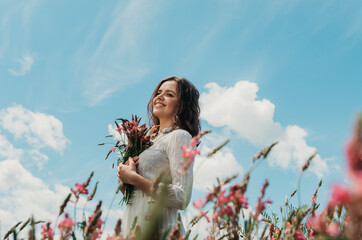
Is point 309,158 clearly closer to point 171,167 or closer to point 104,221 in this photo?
point 104,221

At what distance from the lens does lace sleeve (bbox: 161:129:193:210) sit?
8.27ft

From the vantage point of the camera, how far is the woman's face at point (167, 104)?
349 cm

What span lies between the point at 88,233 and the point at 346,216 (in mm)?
1258

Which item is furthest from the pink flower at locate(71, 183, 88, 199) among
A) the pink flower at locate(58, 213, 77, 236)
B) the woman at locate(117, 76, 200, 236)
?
the woman at locate(117, 76, 200, 236)

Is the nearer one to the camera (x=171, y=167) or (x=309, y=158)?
(x=309, y=158)

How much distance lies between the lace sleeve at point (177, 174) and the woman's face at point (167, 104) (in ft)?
1.90

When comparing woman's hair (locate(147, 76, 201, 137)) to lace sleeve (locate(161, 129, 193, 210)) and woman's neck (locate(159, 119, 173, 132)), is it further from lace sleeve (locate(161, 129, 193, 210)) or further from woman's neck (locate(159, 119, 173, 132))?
lace sleeve (locate(161, 129, 193, 210))

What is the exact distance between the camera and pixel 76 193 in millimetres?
1633

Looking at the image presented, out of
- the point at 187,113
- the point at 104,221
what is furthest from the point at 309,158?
the point at 187,113

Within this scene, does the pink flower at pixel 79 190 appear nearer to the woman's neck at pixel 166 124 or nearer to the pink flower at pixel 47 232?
the pink flower at pixel 47 232

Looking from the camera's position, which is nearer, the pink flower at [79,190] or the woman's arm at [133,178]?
the pink flower at [79,190]

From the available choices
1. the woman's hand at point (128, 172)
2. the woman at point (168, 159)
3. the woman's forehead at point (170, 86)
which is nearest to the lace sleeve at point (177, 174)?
the woman at point (168, 159)

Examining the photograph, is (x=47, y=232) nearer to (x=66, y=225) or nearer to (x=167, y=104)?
(x=66, y=225)

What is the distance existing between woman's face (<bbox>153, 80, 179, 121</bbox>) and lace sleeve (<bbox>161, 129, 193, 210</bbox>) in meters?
0.58
